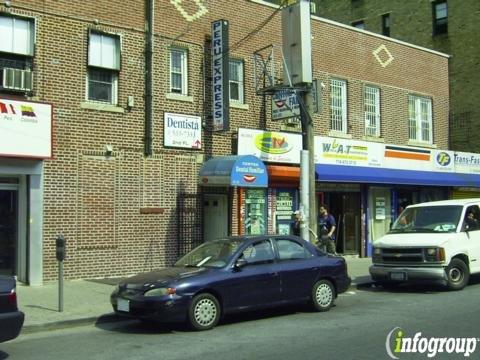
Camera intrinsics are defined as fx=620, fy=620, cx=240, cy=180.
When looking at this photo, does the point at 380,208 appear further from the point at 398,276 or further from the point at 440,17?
the point at 440,17

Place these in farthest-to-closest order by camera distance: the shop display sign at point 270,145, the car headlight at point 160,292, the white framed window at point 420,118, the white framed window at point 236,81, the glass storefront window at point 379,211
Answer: the white framed window at point 420,118
the glass storefront window at point 379,211
the white framed window at point 236,81
the shop display sign at point 270,145
the car headlight at point 160,292

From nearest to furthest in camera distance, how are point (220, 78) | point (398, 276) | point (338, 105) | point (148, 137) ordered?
point (398, 276), point (148, 137), point (220, 78), point (338, 105)

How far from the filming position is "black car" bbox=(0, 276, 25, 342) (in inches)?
267

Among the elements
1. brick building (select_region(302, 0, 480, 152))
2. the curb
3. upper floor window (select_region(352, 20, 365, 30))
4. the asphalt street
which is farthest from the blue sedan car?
upper floor window (select_region(352, 20, 365, 30))

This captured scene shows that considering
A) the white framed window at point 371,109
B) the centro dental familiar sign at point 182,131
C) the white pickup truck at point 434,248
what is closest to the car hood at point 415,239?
the white pickup truck at point 434,248

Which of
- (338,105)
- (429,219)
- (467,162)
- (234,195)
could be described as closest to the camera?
(429,219)

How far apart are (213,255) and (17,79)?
6249 millimetres

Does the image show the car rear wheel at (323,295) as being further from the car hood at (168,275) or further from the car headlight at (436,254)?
the car headlight at (436,254)

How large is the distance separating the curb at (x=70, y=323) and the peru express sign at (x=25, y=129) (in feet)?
14.8

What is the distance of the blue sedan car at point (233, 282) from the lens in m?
8.77

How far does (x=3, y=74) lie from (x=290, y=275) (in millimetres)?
7382

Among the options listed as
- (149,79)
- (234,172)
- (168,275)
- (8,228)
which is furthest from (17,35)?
(168,275)

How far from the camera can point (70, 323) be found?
9633 mm

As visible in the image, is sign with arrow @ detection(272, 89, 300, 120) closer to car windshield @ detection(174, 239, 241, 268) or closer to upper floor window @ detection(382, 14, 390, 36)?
car windshield @ detection(174, 239, 241, 268)
